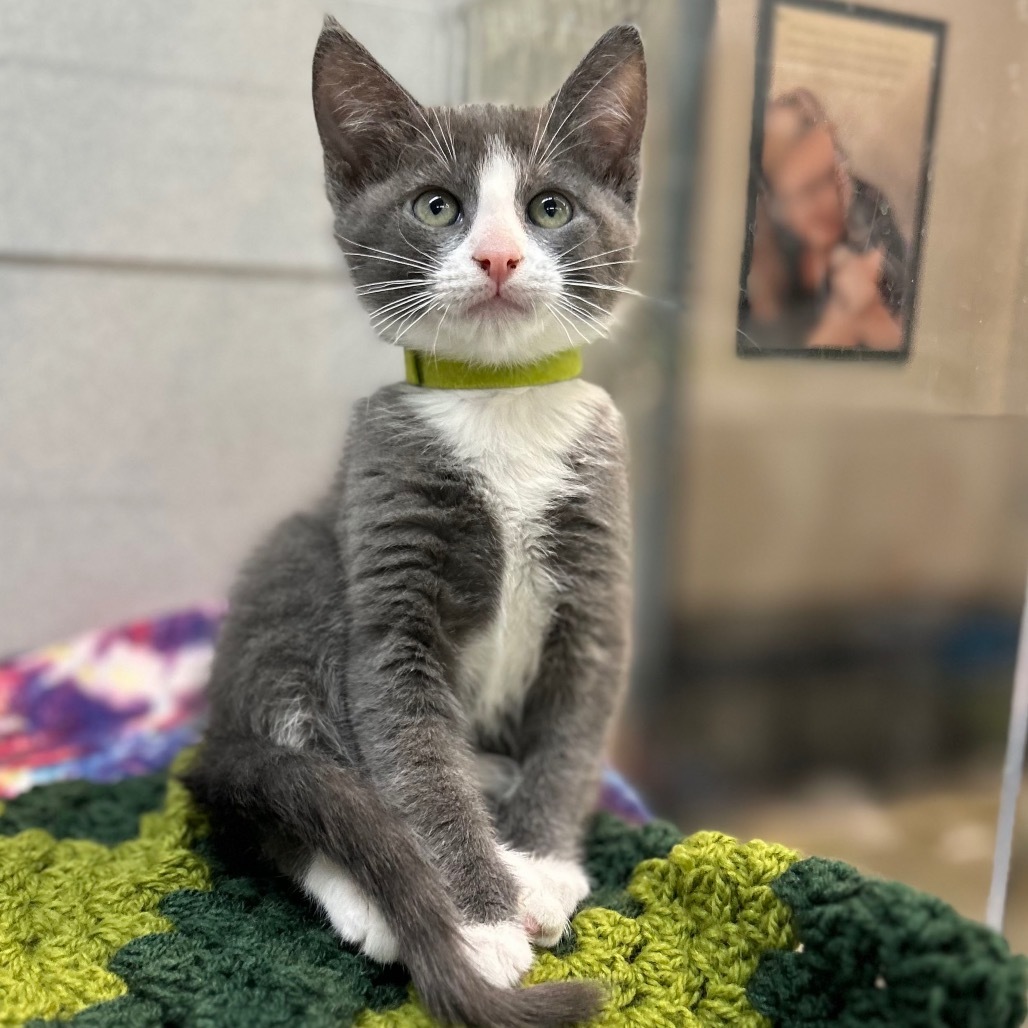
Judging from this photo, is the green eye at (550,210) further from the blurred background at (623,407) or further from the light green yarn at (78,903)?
the light green yarn at (78,903)

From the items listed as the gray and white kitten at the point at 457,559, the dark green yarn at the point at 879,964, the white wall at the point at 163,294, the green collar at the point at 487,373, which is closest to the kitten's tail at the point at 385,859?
the gray and white kitten at the point at 457,559

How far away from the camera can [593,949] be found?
819mm

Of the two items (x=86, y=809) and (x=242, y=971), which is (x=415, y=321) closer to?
(x=242, y=971)

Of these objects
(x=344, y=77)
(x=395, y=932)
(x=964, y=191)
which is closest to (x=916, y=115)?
(x=964, y=191)

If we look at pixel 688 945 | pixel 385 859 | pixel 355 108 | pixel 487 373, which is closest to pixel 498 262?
pixel 487 373

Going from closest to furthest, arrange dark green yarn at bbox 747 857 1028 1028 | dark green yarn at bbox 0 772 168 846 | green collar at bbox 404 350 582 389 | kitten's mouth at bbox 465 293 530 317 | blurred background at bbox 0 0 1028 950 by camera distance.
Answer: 1. dark green yarn at bbox 747 857 1028 1028
2. kitten's mouth at bbox 465 293 530 317
3. green collar at bbox 404 350 582 389
4. dark green yarn at bbox 0 772 168 846
5. blurred background at bbox 0 0 1028 950

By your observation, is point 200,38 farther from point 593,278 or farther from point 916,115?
point 916,115

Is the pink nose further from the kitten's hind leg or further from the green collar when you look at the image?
the kitten's hind leg

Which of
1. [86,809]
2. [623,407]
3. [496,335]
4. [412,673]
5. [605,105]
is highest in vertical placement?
[605,105]

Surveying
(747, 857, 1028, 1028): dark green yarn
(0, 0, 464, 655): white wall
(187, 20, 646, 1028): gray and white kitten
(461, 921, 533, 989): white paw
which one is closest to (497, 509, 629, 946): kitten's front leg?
(187, 20, 646, 1028): gray and white kitten

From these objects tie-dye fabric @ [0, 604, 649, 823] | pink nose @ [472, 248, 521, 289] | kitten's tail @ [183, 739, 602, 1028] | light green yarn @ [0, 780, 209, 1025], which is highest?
Answer: pink nose @ [472, 248, 521, 289]

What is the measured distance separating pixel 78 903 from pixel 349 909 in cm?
27

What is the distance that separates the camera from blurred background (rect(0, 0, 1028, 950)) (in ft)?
4.22

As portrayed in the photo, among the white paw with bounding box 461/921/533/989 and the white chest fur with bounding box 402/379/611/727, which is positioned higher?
the white chest fur with bounding box 402/379/611/727
